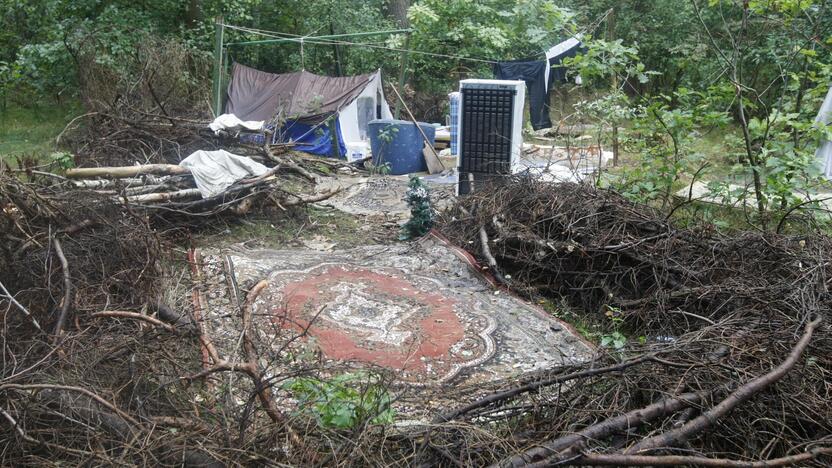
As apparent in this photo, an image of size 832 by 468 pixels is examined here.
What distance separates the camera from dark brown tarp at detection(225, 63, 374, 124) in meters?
12.0

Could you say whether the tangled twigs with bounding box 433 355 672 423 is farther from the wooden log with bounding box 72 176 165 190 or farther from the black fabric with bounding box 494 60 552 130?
the black fabric with bounding box 494 60 552 130

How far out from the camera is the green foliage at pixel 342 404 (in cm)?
269

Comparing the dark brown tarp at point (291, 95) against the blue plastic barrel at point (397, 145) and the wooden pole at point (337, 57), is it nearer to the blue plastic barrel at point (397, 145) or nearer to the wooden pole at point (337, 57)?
the blue plastic barrel at point (397, 145)

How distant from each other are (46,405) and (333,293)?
2723 millimetres

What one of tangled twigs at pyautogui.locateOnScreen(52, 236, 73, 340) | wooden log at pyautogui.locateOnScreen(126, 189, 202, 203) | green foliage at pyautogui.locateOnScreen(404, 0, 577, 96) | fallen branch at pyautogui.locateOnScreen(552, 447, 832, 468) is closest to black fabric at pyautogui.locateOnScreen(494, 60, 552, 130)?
green foliage at pyautogui.locateOnScreen(404, 0, 577, 96)

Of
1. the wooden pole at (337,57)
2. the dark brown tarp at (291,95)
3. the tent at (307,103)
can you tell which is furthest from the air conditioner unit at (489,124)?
the wooden pole at (337,57)

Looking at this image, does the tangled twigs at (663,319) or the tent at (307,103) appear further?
the tent at (307,103)

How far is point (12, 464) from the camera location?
2863 millimetres

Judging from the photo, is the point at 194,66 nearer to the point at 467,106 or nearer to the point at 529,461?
the point at 467,106

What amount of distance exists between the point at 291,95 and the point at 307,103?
44 cm

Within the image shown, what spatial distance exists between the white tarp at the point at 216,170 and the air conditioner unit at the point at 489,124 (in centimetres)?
260

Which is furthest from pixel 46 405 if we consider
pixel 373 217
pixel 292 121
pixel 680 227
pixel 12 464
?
pixel 292 121

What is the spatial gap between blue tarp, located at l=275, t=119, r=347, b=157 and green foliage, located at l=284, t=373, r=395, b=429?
373 inches

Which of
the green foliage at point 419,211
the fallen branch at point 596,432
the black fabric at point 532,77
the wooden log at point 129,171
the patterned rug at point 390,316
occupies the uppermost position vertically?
the black fabric at point 532,77
